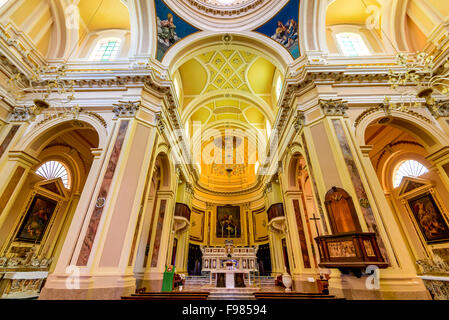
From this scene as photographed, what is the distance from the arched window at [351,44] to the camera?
8.89 meters

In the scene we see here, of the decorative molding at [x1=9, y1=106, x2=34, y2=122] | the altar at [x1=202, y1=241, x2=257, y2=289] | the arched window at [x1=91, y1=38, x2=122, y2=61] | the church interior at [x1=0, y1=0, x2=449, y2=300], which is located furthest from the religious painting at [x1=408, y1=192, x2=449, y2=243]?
the decorative molding at [x1=9, y1=106, x2=34, y2=122]

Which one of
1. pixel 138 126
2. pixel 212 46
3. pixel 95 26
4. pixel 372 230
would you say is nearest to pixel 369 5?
pixel 212 46

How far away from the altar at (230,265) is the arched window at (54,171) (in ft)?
25.6

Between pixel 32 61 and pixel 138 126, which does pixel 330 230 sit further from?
pixel 32 61

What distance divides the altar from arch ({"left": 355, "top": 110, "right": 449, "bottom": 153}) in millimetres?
6442

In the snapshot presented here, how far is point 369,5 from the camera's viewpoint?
904 cm

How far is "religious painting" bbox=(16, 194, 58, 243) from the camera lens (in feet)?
26.2

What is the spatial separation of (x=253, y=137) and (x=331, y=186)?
34.3 feet

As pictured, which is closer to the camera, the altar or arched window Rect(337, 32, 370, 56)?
the altar

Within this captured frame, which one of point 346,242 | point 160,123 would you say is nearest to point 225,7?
point 160,123

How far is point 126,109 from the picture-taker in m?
6.82

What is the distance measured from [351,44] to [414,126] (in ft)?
16.6

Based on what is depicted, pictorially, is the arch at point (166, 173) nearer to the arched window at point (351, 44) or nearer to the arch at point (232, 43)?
the arch at point (232, 43)

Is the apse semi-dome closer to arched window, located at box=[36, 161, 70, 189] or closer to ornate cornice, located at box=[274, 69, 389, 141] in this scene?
ornate cornice, located at box=[274, 69, 389, 141]
